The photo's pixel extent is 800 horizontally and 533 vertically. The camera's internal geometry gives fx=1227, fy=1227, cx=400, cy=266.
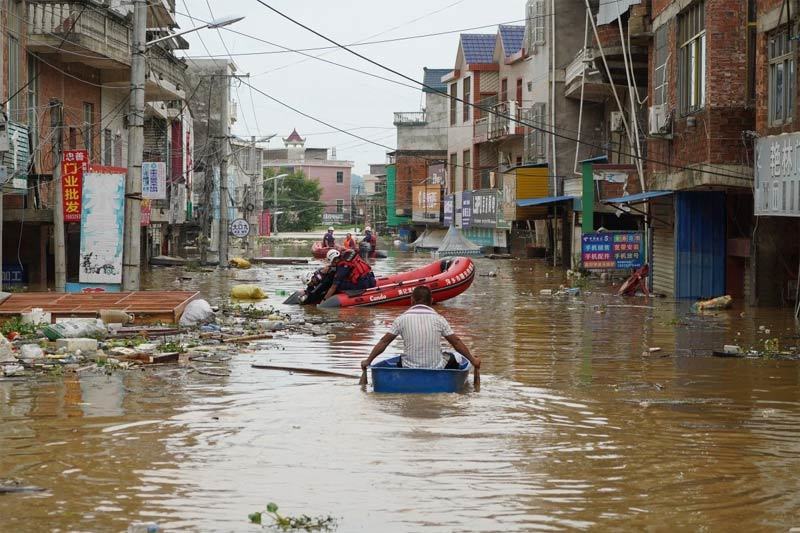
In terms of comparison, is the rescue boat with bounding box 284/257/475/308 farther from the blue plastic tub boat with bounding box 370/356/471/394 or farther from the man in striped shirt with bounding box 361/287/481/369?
the blue plastic tub boat with bounding box 370/356/471/394

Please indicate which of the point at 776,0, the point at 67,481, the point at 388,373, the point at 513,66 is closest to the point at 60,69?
the point at 776,0

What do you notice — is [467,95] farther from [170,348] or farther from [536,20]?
[170,348]

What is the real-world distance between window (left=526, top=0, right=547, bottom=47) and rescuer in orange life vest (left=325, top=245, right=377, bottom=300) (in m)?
23.8

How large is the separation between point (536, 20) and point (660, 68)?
22.6 meters

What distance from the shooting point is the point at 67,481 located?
865cm

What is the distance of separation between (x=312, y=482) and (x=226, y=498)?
75cm

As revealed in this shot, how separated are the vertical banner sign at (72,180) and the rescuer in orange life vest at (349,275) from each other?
18.5 feet

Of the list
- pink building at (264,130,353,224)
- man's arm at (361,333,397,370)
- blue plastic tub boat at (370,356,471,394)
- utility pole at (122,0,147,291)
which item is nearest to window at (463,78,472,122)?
utility pole at (122,0,147,291)

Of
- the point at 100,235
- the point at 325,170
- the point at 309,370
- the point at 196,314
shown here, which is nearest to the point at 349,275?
the point at 100,235

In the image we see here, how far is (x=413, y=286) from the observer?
89.1 feet

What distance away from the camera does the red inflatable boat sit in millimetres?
26594

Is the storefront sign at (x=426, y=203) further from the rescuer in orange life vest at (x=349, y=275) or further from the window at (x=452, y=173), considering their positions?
the rescuer in orange life vest at (x=349, y=275)

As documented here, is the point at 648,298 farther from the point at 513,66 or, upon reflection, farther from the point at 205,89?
the point at 205,89

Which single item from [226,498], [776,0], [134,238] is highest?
[776,0]
